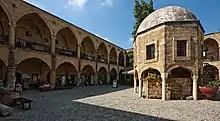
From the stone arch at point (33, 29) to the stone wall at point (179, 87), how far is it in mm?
15026

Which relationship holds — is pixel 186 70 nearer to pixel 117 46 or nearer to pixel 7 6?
pixel 7 6

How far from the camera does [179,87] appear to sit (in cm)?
1504

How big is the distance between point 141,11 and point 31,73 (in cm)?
1874

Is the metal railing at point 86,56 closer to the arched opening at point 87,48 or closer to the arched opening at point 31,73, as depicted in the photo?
the arched opening at point 87,48

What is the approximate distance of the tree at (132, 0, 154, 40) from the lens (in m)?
29.9

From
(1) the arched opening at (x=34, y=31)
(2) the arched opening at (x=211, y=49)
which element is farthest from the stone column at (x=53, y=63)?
(2) the arched opening at (x=211, y=49)

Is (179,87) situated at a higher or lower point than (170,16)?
lower

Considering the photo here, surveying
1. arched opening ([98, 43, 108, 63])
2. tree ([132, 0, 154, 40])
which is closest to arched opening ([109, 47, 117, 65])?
arched opening ([98, 43, 108, 63])

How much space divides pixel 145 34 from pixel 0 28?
15.4 metres

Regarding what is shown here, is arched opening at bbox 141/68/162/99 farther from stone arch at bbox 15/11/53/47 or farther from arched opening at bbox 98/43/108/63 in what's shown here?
arched opening at bbox 98/43/108/63

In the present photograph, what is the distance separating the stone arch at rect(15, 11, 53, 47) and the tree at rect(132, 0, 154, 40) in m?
13.3

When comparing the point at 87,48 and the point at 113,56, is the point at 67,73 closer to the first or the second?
the point at 87,48

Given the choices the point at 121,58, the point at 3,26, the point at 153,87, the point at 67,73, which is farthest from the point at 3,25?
the point at 121,58

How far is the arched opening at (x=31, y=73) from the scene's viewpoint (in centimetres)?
2303
